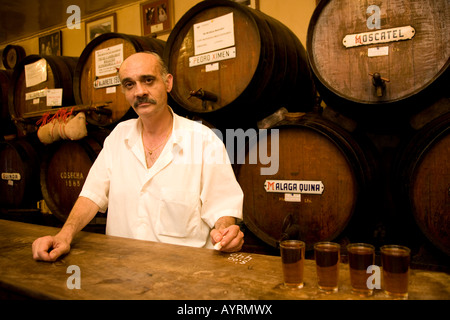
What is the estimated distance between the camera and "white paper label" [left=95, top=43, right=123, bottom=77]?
8.59 ft

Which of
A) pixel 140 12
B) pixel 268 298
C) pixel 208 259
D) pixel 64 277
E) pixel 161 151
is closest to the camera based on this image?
pixel 268 298

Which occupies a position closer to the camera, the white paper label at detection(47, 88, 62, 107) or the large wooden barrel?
the large wooden barrel

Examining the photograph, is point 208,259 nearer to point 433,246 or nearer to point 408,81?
point 433,246

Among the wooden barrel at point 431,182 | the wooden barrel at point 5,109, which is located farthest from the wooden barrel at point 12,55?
the wooden barrel at point 431,182

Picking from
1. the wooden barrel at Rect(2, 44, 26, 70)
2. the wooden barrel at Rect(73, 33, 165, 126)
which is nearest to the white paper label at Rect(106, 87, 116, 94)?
the wooden barrel at Rect(73, 33, 165, 126)

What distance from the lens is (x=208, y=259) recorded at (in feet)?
4.14

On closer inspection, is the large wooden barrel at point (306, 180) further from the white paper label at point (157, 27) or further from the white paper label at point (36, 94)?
the white paper label at point (157, 27)

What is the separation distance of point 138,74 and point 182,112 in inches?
31.1

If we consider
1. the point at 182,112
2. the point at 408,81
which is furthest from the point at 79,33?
the point at 408,81

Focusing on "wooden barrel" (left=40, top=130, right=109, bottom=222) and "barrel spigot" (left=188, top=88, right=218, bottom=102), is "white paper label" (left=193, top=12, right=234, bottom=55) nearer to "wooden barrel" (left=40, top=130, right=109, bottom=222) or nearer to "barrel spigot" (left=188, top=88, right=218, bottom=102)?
"barrel spigot" (left=188, top=88, right=218, bottom=102)

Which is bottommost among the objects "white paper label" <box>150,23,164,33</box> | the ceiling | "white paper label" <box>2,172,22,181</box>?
"white paper label" <box>2,172,22,181</box>

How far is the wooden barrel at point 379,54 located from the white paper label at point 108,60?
1.46 meters

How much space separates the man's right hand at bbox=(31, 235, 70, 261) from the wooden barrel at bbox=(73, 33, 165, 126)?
1.36m

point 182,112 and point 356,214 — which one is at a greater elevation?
point 182,112
